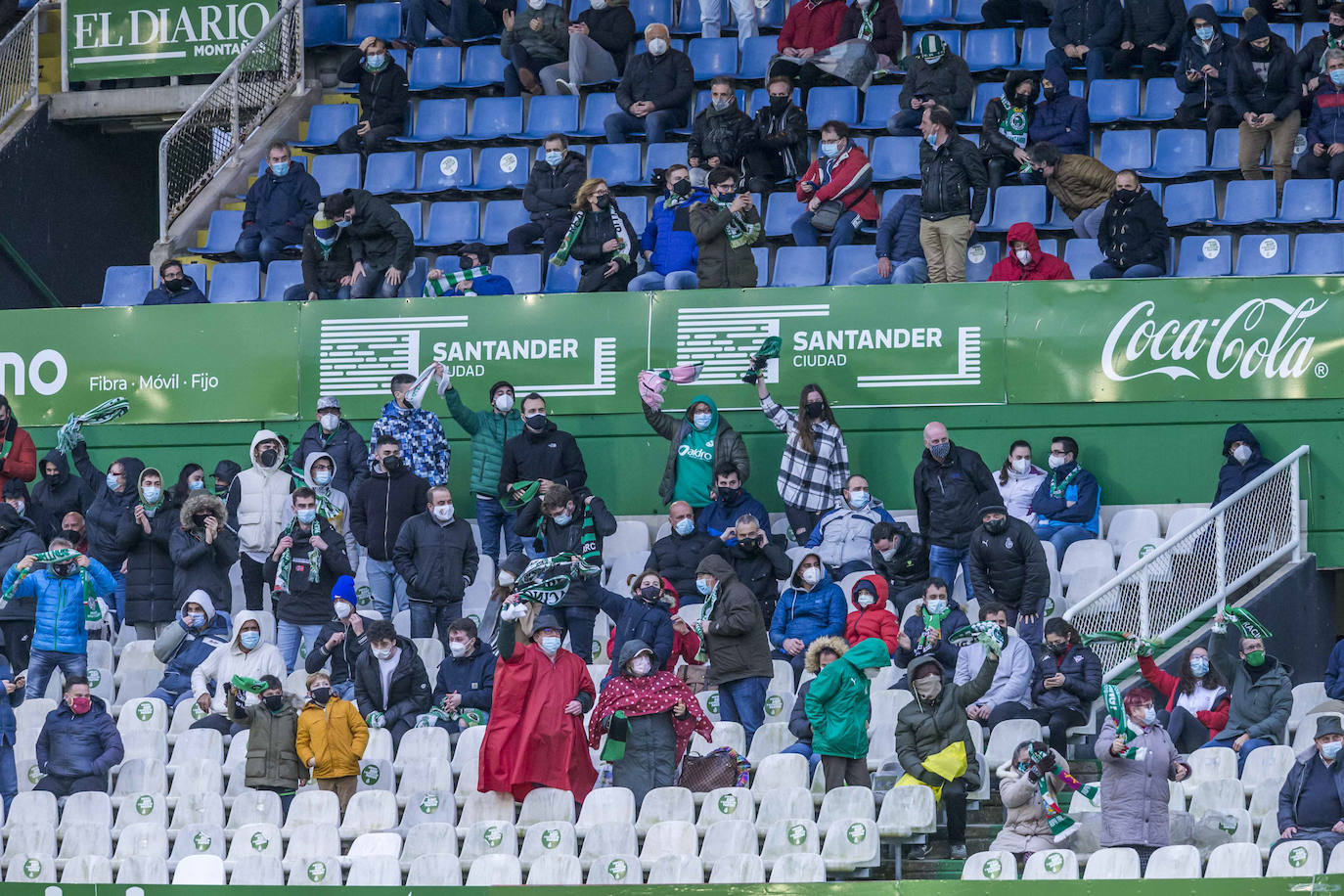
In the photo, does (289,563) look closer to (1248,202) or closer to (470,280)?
(470,280)

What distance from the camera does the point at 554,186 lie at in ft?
63.8

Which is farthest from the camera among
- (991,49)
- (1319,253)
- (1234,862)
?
(991,49)

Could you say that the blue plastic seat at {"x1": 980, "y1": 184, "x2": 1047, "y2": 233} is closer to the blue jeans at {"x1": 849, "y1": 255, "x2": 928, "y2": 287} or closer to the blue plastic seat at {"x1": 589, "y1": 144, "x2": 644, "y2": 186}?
the blue jeans at {"x1": 849, "y1": 255, "x2": 928, "y2": 287}

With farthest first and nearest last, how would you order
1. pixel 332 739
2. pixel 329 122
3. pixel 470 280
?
pixel 329 122, pixel 470 280, pixel 332 739

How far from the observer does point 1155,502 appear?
700 inches

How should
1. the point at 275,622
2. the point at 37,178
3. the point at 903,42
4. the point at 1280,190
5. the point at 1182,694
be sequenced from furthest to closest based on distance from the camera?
the point at 37,178, the point at 903,42, the point at 1280,190, the point at 275,622, the point at 1182,694

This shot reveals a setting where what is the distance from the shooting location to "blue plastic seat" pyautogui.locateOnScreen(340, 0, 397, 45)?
74.3ft

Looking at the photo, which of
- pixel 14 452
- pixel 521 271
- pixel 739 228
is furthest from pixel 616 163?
pixel 14 452

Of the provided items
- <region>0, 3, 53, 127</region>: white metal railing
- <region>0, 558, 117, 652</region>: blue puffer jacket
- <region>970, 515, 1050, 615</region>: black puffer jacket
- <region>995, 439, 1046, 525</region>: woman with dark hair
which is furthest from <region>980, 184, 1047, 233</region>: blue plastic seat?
<region>0, 3, 53, 127</region>: white metal railing

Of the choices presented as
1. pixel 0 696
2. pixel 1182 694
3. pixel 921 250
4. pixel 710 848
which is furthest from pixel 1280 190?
pixel 0 696

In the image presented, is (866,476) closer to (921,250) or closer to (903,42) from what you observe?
(921,250)

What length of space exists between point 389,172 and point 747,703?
24.9 ft

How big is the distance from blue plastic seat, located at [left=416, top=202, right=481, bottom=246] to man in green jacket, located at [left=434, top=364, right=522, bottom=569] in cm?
273

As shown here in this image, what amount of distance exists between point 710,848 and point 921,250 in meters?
6.38
